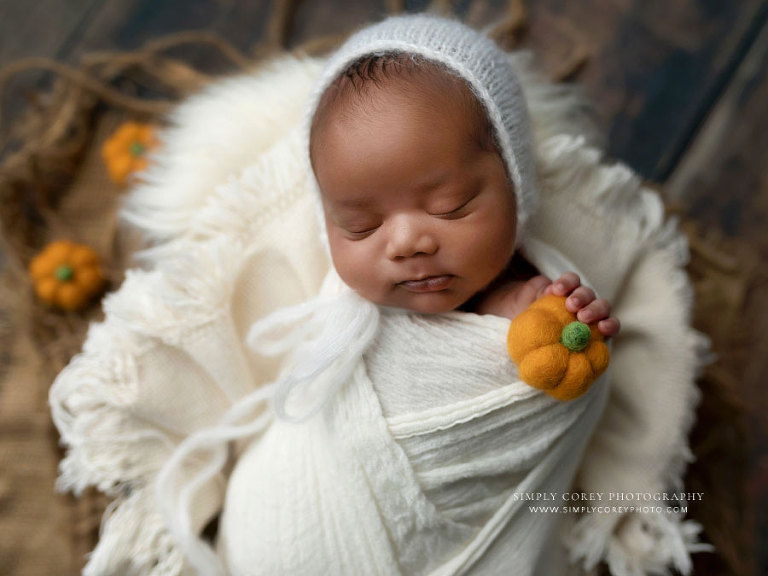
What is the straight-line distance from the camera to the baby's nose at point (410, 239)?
33.7 inches

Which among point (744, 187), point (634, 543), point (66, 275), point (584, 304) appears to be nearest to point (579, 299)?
point (584, 304)

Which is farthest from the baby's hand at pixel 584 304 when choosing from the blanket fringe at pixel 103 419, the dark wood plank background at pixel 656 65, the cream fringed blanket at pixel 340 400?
the dark wood plank background at pixel 656 65

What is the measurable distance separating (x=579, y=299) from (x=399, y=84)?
373mm

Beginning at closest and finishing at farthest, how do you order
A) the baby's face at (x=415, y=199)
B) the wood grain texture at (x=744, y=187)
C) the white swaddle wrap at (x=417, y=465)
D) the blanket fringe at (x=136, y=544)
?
1. the baby's face at (x=415, y=199)
2. the white swaddle wrap at (x=417, y=465)
3. the blanket fringe at (x=136, y=544)
4. the wood grain texture at (x=744, y=187)

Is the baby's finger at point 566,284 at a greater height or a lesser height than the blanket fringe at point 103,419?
greater

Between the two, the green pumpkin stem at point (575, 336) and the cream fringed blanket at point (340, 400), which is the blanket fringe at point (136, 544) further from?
the green pumpkin stem at point (575, 336)

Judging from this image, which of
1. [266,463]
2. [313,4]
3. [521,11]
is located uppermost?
[521,11]

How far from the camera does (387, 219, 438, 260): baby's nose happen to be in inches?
33.7

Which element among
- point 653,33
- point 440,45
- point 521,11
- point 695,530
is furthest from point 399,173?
point 653,33

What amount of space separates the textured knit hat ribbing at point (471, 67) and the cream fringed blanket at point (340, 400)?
7.3 inches

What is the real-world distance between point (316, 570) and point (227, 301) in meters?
0.45

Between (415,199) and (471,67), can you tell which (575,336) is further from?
(471,67)

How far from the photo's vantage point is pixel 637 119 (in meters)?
1.56

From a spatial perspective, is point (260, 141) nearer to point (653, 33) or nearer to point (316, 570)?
point (316, 570)
